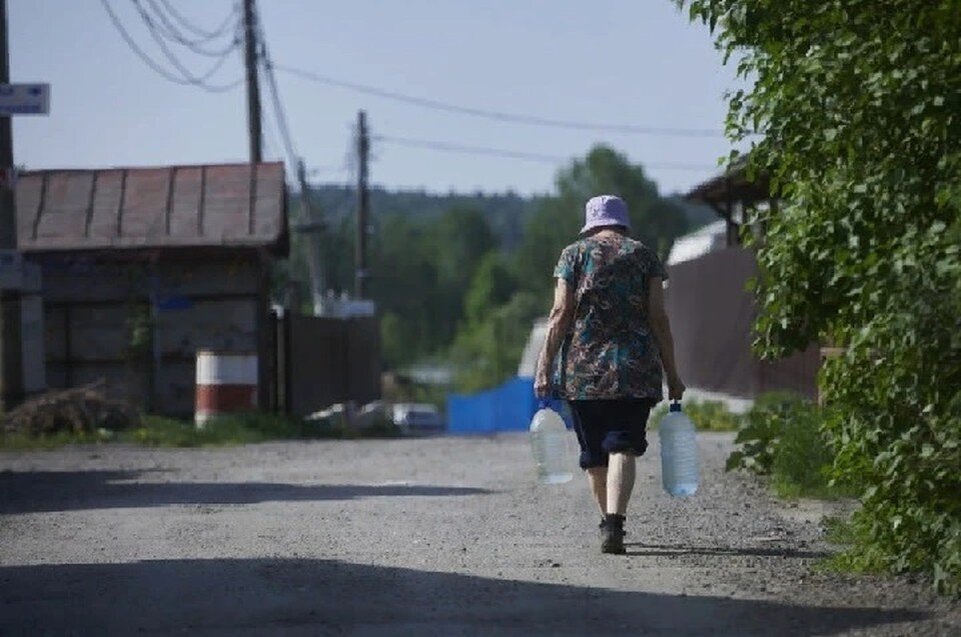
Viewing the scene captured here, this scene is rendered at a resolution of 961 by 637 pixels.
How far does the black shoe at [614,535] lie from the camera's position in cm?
969

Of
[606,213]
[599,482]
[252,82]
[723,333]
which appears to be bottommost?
[723,333]

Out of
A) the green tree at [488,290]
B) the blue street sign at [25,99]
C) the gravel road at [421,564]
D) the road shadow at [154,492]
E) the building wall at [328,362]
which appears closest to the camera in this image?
the gravel road at [421,564]

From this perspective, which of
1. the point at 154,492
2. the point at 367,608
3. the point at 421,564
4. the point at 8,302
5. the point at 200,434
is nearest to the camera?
the point at 367,608

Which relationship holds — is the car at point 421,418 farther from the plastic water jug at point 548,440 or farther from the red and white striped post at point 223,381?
the plastic water jug at point 548,440

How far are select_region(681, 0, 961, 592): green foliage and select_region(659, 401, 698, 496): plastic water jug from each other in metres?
1.60

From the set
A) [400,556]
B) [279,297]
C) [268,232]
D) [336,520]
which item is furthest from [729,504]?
[279,297]

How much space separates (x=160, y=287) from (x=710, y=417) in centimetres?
767

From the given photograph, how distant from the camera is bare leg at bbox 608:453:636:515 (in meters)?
9.81

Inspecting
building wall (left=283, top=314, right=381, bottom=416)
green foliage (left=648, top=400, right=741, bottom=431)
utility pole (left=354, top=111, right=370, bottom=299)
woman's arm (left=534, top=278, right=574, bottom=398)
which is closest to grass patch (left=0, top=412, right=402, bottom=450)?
building wall (left=283, top=314, right=381, bottom=416)

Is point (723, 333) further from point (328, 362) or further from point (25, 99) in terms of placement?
point (25, 99)

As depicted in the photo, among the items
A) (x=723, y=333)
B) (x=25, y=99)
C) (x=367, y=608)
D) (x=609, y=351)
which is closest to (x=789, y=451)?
(x=609, y=351)

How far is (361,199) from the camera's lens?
2327 inches

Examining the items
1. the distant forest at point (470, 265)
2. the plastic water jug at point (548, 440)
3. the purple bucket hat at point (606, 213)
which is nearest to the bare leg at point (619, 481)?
the plastic water jug at point (548, 440)

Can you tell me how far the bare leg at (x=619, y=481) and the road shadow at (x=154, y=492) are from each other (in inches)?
155
